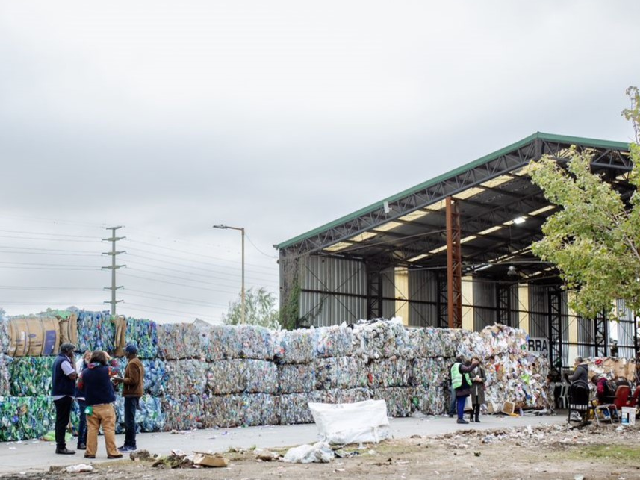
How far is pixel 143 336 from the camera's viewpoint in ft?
62.7

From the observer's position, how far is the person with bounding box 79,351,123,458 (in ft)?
44.6

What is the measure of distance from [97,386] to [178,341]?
613 centimetres

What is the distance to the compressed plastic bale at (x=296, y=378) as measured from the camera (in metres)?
22.1

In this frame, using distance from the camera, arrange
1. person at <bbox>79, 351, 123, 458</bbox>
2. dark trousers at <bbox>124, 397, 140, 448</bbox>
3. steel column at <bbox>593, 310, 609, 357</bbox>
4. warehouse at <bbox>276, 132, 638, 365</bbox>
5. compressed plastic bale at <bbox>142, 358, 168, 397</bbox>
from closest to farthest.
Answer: person at <bbox>79, 351, 123, 458</bbox> < dark trousers at <bbox>124, 397, 140, 448</bbox> < compressed plastic bale at <bbox>142, 358, 168, 397</bbox> < warehouse at <bbox>276, 132, 638, 365</bbox> < steel column at <bbox>593, 310, 609, 357</bbox>

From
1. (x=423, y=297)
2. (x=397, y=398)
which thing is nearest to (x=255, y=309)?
(x=423, y=297)

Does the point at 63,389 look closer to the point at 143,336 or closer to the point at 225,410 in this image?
the point at 143,336

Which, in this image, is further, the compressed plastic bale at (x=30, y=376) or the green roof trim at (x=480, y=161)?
the green roof trim at (x=480, y=161)

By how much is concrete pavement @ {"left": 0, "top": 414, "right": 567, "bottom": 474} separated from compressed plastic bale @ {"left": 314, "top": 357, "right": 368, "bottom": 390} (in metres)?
1.51

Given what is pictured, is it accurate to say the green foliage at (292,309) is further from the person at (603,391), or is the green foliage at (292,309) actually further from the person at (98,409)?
the person at (98,409)

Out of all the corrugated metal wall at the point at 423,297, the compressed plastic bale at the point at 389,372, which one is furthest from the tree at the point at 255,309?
the compressed plastic bale at the point at 389,372

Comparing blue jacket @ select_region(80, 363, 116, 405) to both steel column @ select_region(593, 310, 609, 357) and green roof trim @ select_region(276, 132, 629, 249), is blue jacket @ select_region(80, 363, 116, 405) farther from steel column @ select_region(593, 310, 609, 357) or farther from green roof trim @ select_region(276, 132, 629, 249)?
steel column @ select_region(593, 310, 609, 357)

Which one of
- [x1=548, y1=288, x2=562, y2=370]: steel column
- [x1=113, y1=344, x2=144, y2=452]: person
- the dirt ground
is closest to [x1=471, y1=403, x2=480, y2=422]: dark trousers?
the dirt ground

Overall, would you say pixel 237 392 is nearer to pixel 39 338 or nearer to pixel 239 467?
pixel 39 338

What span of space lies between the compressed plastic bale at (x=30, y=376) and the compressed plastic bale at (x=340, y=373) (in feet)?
25.7
